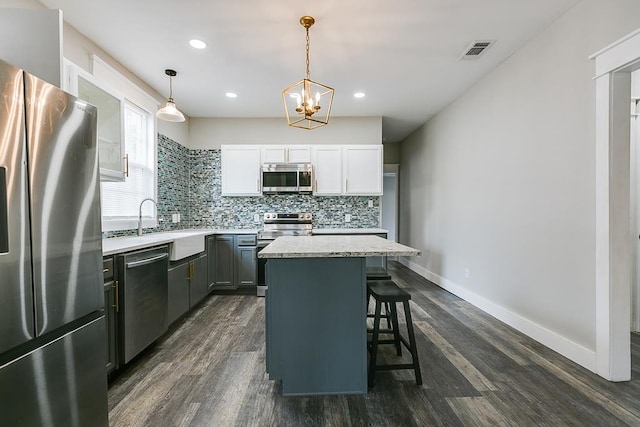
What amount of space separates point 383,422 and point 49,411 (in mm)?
1521

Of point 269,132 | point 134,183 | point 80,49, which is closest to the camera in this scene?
point 80,49

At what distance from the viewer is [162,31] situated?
99.8 inches

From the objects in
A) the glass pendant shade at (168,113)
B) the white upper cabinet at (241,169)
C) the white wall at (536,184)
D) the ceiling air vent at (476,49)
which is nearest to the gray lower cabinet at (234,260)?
the white upper cabinet at (241,169)

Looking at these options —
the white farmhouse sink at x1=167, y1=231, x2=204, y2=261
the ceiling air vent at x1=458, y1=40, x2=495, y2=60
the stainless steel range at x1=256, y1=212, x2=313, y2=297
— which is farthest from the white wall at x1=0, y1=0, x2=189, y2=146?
the ceiling air vent at x1=458, y1=40, x2=495, y2=60

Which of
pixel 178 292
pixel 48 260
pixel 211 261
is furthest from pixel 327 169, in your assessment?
pixel 48 260

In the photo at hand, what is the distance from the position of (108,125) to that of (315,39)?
1.82 metres

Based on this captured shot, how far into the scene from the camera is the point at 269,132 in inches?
192

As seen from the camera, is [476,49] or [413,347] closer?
[413,347]

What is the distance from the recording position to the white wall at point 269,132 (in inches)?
191

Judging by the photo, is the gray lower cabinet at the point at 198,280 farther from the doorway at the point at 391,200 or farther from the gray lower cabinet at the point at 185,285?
the doorway at the point at 391,200

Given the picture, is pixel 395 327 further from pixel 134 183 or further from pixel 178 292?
pixel 134 183

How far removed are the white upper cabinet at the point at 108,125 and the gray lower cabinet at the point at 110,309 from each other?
29.0 inches

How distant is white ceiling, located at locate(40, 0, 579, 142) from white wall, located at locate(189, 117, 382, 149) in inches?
34.7

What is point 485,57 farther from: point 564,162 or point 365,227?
point 365,227
